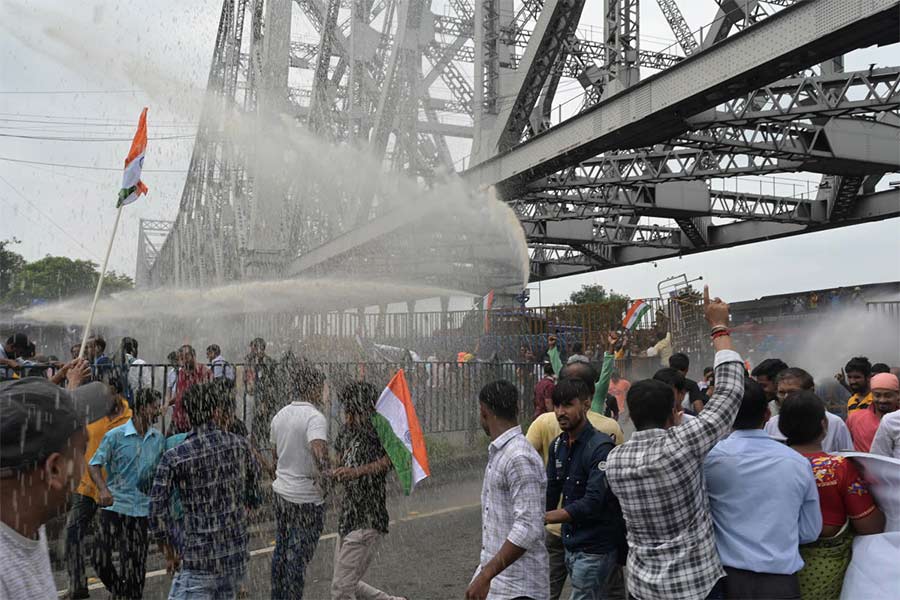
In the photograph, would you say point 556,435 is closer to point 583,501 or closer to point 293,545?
point 583,501

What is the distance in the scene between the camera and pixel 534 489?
3.07 m

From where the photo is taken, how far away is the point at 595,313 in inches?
666

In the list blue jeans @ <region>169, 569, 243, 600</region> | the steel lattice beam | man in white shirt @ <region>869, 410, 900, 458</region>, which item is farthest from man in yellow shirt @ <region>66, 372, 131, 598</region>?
the steel lattice beam

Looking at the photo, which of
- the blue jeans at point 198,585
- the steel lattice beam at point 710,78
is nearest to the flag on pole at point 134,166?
the blue jeans at point 198,585

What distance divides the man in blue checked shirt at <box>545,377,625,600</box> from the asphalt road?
84.7 inches

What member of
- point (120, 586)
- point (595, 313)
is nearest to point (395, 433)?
point (120, 586)

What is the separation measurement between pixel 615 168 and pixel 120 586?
13.6m

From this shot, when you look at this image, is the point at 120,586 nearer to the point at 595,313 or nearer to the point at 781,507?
the point at 781,507

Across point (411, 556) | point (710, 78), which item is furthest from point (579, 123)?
point (411, 556)

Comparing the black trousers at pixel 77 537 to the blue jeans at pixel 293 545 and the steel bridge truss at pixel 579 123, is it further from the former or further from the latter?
the steel bridge truss at pixel 579 123

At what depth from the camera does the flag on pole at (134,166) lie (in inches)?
261

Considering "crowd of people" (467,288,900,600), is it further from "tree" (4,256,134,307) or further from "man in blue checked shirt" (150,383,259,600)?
"tree" (4,256,134,307)

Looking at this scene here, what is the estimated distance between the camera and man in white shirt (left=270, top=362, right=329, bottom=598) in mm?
4602

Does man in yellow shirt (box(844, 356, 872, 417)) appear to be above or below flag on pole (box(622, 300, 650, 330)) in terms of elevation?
below
